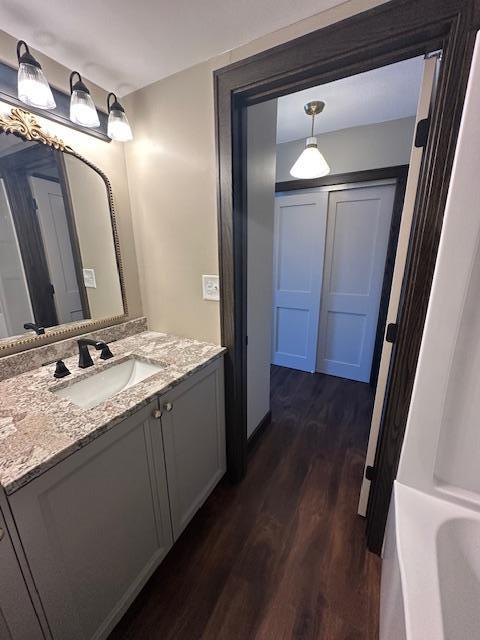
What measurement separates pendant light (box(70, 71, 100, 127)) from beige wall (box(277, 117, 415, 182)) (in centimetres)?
191

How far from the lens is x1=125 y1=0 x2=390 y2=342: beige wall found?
4.12ft

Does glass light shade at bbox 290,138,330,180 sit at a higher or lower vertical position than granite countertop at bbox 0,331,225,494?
higher

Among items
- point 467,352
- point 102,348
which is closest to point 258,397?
point 102,348

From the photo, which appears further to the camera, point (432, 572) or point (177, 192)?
point (177, 192)

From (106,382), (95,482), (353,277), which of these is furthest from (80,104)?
(353,277)

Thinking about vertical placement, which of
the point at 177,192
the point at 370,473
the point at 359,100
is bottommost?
the point at 370,473

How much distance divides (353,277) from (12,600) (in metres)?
2.77

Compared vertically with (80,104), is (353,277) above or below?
below

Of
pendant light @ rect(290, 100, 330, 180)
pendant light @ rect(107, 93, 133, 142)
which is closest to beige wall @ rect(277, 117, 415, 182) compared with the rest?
pendant light @ rect(290, 100, 330, 180)

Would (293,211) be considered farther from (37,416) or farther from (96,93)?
(37,416)

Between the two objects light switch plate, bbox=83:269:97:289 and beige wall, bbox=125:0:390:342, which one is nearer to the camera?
beige wall, bbox=125:0:390:342

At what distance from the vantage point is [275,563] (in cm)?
123

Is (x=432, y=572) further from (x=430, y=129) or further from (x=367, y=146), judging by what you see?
(x=367, y=146)

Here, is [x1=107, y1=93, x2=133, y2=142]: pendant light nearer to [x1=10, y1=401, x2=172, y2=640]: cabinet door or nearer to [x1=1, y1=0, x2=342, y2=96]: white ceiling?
[x1=1, y1=0, x2=342, y2=96]: white ceiling
